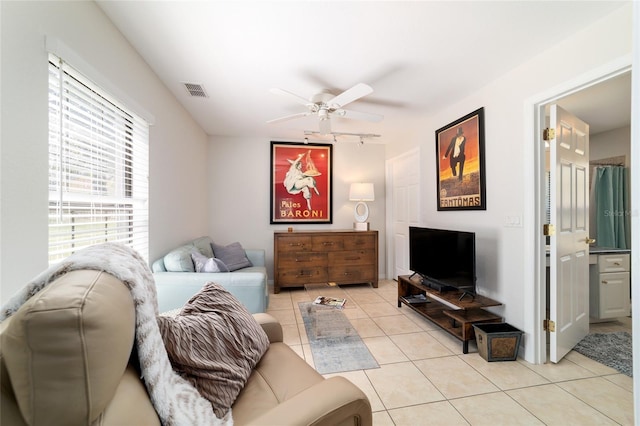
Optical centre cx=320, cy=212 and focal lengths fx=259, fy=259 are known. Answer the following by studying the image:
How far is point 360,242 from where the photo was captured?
4109 millimetres

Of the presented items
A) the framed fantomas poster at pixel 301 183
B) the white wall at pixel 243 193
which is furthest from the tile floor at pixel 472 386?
the framed fantomas poster at pixel 301 183

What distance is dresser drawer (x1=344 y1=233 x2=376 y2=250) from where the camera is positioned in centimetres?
407

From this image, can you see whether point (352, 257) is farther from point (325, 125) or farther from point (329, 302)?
point (325, 125)

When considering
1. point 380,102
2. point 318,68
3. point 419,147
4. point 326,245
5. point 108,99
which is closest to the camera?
point 108,99

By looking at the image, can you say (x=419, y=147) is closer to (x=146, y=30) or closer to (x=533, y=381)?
(x=533, y=381)

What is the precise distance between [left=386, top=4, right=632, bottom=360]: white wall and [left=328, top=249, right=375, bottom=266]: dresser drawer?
1606mm

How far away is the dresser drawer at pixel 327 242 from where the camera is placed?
3.97 metres

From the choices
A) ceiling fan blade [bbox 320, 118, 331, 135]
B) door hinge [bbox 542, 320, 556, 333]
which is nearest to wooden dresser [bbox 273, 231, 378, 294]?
ceiling fan blade [bbox 320, 118, 331, 135]

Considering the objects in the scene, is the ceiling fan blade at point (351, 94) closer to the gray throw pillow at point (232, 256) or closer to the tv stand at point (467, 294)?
the tv stand at point (467, 294)

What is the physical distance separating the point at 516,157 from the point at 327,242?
2557 mm

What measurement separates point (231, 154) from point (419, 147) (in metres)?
2.91

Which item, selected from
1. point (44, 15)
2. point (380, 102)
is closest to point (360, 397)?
point (44, 15)

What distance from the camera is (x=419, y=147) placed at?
3.64m

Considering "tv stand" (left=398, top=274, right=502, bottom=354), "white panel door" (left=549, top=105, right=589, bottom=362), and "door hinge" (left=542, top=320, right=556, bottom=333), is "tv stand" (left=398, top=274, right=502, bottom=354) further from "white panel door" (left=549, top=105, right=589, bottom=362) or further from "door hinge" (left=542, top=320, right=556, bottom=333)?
"white panel door" (left=549, top=105, right=589, bottom=362)
